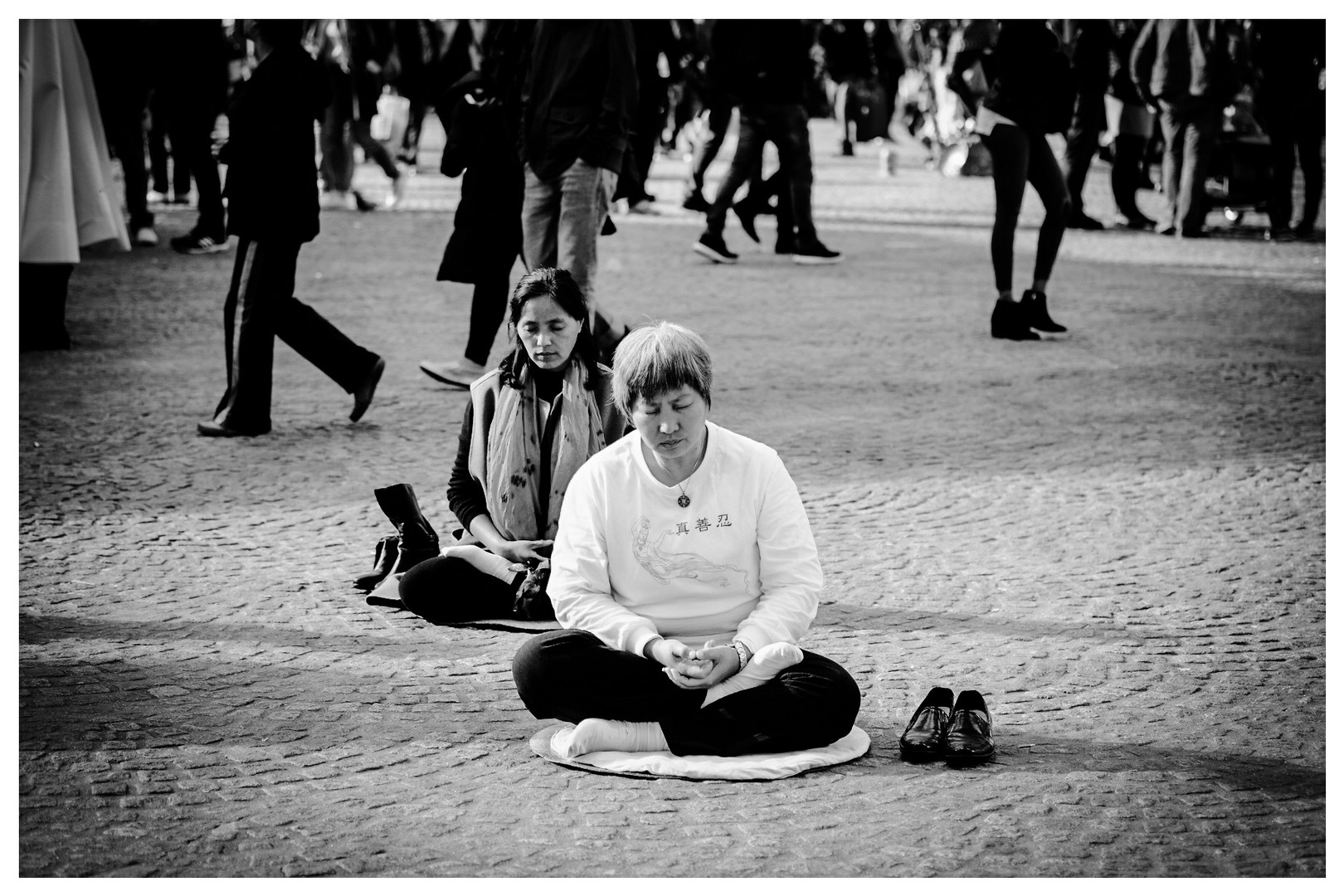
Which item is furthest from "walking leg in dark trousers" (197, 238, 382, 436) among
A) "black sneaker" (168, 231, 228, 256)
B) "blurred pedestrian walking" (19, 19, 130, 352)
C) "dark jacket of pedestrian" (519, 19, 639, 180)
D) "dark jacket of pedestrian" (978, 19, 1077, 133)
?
"black sneaker" (168, 231, 228, 256)

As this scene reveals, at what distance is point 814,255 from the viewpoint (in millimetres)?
11680

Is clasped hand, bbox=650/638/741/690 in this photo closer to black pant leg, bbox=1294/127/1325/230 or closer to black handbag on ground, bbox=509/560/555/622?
black handbag on ground, bbox=509/560/555/622

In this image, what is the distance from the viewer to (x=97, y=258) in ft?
38.8

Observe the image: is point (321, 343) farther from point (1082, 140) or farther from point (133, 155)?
point (1082, 140)

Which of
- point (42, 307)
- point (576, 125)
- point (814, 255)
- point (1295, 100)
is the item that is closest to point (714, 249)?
point (814, 255)

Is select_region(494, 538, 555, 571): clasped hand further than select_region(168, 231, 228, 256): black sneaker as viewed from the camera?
No

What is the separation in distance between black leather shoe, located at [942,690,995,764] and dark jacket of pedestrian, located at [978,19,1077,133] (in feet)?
17.3

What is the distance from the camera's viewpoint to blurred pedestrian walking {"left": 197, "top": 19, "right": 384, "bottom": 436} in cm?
642

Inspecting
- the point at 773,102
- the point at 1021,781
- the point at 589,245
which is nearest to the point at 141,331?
the point at 589,245

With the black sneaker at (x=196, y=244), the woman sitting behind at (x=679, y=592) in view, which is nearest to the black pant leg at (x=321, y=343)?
the woman sitting behind at (x=679, y=592)

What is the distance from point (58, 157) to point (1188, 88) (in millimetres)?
8522

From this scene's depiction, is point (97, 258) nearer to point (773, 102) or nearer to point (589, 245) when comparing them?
point (773, 102)

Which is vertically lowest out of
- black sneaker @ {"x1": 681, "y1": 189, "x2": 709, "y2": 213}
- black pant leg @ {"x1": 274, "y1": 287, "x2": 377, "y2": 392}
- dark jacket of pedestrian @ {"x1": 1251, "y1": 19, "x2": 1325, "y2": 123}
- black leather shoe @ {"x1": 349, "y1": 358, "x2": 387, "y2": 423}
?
black leather shoe @ {"x1": 349, "y1": 358, "x2": 387, "y2": 423}
